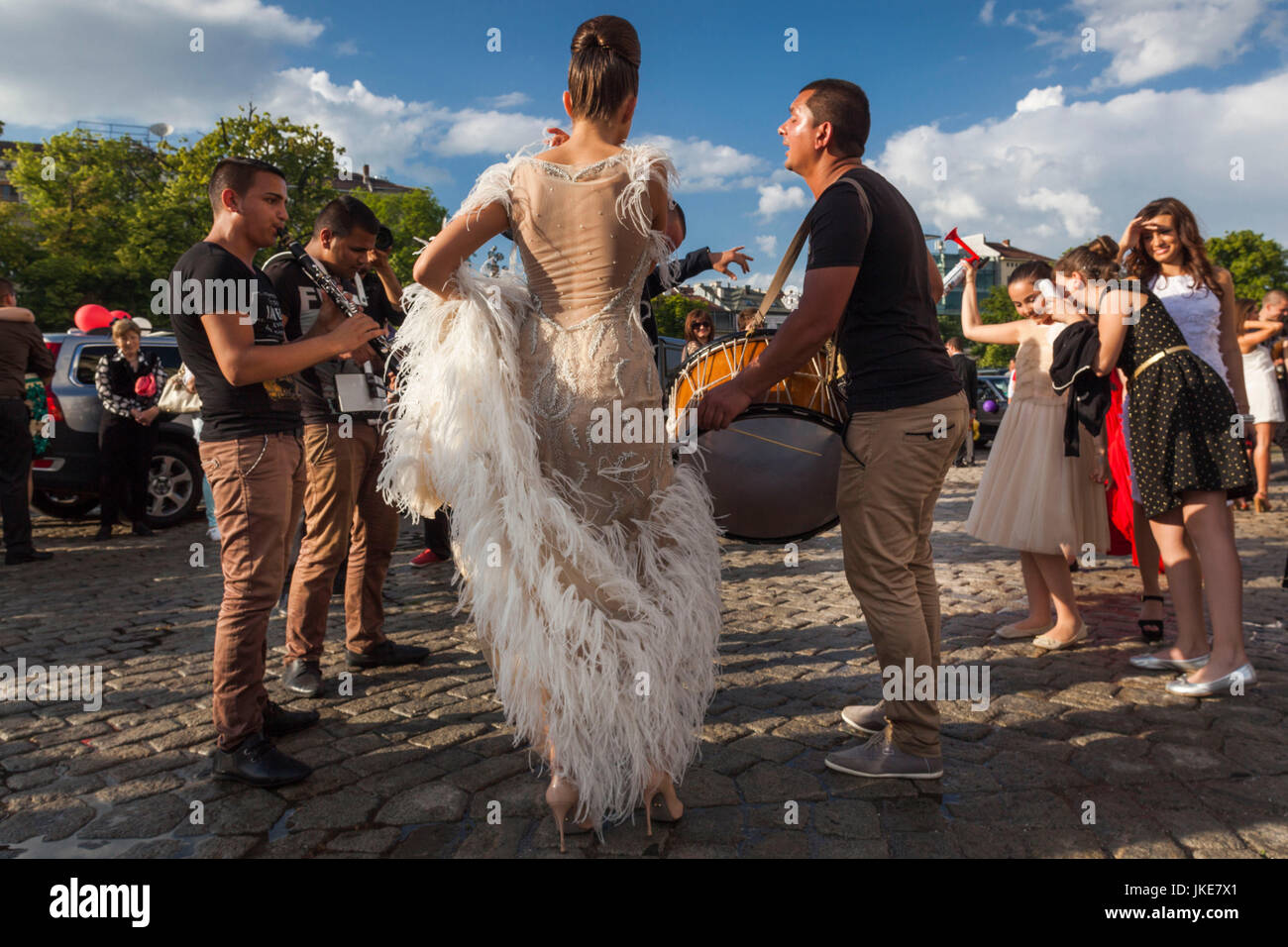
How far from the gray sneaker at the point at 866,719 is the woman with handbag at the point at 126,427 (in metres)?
7.68

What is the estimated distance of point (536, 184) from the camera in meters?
2.60

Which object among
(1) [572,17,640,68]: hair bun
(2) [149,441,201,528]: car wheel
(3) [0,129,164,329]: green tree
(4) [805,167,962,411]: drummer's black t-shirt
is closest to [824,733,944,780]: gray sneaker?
(4) [805,167,962,411]: drummer's black t-shirt

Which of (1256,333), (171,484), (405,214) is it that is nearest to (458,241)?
(171,484)

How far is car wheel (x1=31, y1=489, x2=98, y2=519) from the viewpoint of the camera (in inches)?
369

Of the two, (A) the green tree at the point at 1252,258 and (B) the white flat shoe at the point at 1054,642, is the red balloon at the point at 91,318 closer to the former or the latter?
(B) the white flat shoe at the point at 1054,642

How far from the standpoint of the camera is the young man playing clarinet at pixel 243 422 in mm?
3031

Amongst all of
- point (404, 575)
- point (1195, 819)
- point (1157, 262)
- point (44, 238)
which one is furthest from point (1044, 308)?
point (44, 238)

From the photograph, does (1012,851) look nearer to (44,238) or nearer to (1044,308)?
(1044,308)

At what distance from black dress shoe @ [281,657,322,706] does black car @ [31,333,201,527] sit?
19.5 ft

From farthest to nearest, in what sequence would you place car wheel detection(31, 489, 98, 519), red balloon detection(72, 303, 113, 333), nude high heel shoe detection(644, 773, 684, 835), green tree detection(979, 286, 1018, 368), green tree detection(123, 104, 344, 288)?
green tree detection(979, 286, 1018, 368) → green tree detection(123, 104, 344, 288) → red balloon detection(72, 303, 113, 333) → car wheel detection(31, 489, 98, 519) → nude high heel shoe detection(644, 773, 684, 835)

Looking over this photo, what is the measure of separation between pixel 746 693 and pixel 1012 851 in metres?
1.59

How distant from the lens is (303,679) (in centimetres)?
404

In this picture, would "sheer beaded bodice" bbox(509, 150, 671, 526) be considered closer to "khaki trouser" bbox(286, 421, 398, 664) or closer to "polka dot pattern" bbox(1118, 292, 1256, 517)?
"khaki trouser" bbox(286, 421, 398, 664)

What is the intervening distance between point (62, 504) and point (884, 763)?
32.6ft
